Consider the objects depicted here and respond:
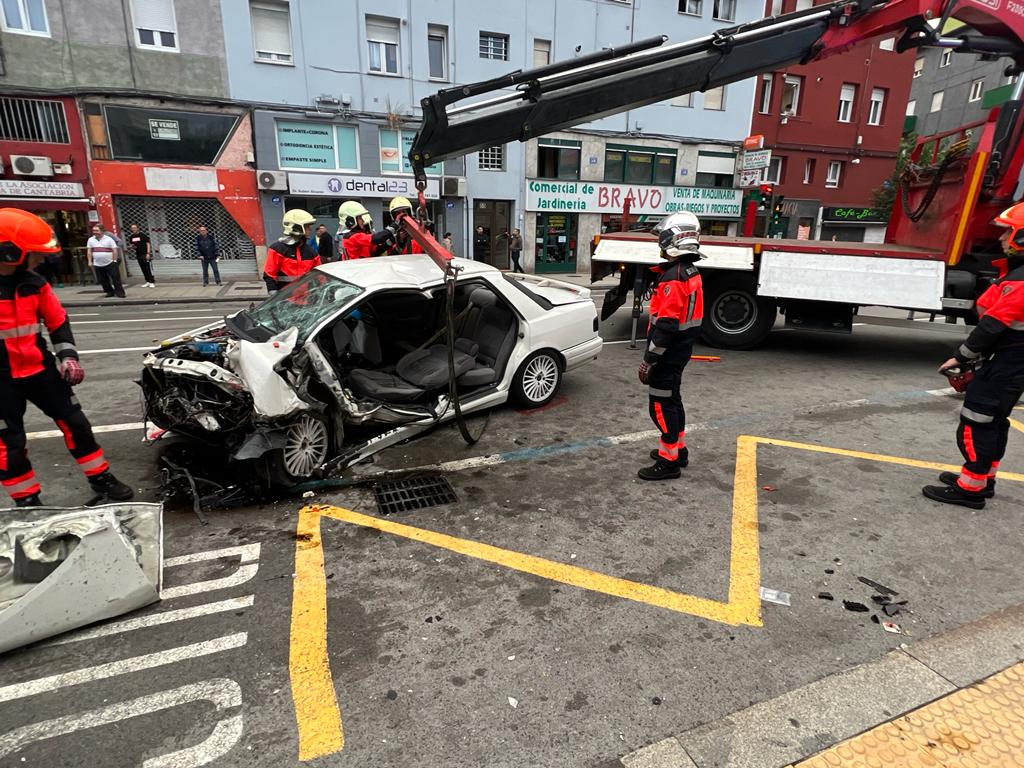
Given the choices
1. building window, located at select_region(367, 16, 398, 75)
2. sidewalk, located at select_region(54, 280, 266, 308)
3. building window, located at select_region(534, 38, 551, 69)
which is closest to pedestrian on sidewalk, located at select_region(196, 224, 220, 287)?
sidewalk, located at select_region(54, 280, 266, 308)

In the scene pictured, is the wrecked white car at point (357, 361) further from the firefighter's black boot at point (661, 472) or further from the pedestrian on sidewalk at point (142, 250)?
the pedestrian on sidewalk at point (142, 250)

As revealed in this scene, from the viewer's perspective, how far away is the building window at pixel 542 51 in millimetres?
20031

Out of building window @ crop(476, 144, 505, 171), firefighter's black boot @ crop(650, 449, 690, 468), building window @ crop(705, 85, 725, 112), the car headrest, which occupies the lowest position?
firefighter's black boot @ crop(650, 449, 690, 468)

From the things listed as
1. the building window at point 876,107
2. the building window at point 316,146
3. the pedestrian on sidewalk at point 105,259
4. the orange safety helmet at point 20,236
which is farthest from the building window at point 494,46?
the orange safety helmet at point 20,236

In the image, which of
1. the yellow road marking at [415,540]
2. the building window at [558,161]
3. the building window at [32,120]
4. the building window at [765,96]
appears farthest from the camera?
the building window at [765,96]

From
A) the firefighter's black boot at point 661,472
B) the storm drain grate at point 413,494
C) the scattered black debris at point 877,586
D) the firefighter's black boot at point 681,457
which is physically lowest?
the scattered black debris at point 877,586

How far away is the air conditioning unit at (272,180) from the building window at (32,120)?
16.4ft

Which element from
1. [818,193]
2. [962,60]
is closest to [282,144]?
[818,193]

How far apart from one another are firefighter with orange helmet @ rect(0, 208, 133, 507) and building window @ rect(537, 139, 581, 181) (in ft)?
64.1

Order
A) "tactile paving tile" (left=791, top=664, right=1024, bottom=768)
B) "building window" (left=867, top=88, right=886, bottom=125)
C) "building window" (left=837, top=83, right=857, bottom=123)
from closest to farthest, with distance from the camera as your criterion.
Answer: "tactile paving tile" (left=791, top=664, right=1024, bottom=768) < "building window" (left=837, top=83, right=857, bottom=123) < "building window" (left=867, top=88, right=886, bottom=125)

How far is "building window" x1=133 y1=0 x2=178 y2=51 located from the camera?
1574 cm

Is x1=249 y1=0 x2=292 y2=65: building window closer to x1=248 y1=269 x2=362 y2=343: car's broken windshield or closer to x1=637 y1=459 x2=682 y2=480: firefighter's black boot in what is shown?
x1=248 y1=269 x2=362 y2=343: car's broken windshield

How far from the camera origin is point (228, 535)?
352cm

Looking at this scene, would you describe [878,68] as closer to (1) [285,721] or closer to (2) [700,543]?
(2) [700,543]
